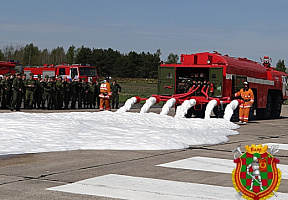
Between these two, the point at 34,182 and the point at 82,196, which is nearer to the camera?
the point at 82,196

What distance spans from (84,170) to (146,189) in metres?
1.59

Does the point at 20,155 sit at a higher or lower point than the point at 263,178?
lower

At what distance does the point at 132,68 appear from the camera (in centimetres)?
11500

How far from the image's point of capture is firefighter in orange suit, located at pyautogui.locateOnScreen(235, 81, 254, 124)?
20.8 m

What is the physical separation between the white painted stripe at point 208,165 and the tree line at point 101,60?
3779 inches

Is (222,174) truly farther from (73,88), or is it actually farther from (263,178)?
(73,88)

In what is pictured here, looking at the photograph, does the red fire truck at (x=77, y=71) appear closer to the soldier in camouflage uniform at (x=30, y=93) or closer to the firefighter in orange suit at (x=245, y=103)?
the soldier in camouflage uniform at (x=30, y=93)

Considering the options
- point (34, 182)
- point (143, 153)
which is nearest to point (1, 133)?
point (143, 153)

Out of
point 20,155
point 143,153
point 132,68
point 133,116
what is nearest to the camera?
point 20,155

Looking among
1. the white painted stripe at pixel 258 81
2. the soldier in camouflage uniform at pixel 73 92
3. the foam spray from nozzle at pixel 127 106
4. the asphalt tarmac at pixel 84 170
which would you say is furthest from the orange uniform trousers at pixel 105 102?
the asphalt tarmac at pixel 84 170

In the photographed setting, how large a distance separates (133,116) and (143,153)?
6617 millimetres

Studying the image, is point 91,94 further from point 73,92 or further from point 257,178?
point 257,178

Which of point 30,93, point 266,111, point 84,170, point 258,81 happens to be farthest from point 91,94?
point 84,170

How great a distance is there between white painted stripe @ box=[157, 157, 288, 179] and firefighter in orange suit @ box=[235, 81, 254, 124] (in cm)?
1178
